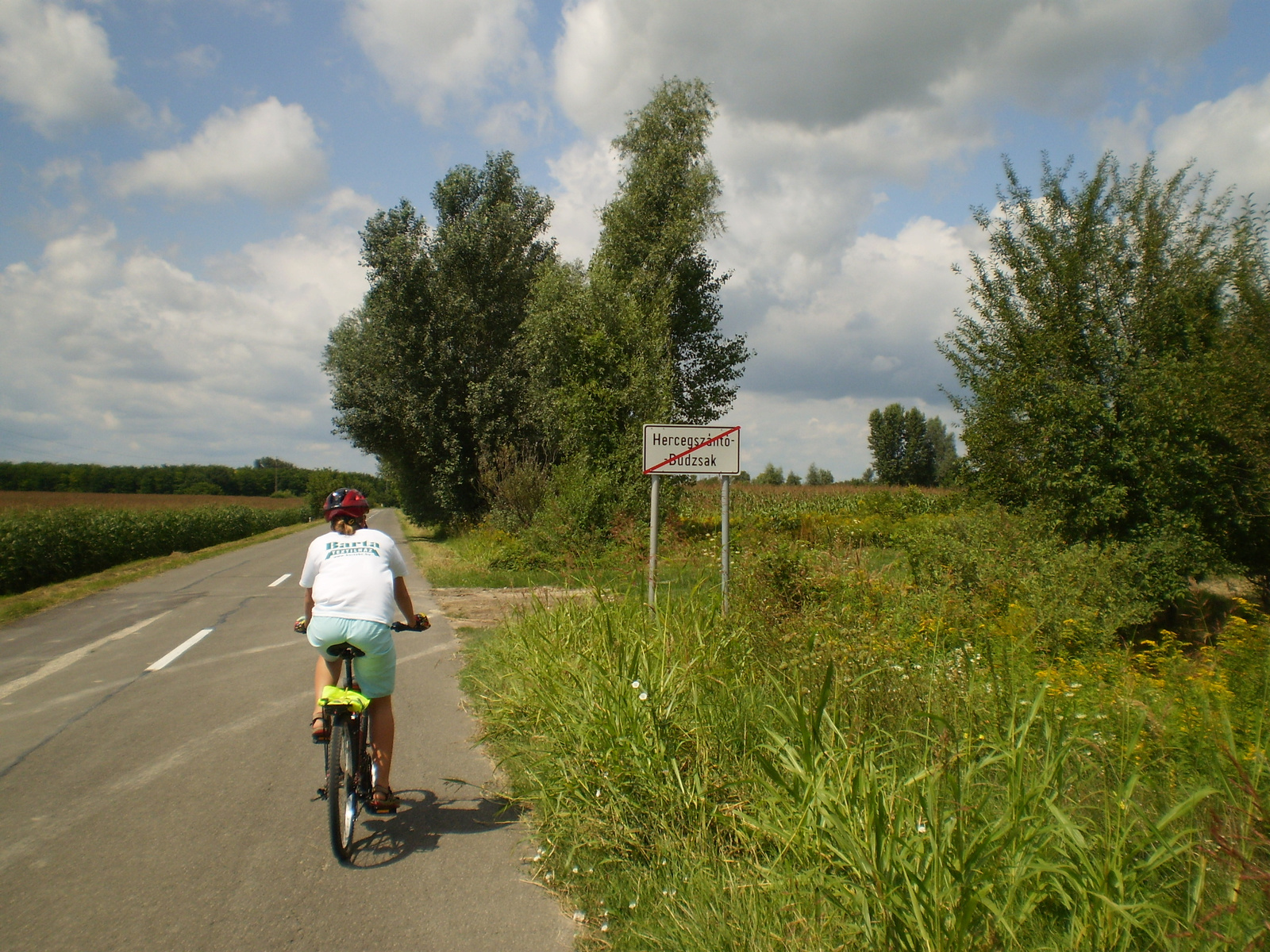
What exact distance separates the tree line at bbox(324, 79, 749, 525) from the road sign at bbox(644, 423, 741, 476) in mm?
10714

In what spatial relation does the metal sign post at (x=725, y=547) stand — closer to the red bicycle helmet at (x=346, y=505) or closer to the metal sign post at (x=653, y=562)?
the metal sign post at (x=653, y=562)

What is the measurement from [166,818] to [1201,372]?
54.4ft

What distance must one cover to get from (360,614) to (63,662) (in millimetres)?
6812

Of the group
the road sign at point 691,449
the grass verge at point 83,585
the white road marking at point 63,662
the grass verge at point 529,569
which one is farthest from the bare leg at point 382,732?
the grass verge at point 83,585

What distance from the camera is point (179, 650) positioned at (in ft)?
29.8

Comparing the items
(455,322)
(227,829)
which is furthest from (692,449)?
(455,322)

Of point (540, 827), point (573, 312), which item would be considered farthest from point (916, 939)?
point (573, 312)

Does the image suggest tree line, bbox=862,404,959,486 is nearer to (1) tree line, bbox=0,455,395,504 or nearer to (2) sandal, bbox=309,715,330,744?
(1) tree line, bbox=0,455,395,504

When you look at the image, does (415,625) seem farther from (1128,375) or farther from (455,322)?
(455,322)

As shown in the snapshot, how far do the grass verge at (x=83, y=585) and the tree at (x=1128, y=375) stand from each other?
61.3 ft


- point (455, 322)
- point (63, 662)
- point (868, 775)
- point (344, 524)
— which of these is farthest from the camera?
point (455, 322)

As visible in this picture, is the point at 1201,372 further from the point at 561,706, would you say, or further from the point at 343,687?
the point at 343,687

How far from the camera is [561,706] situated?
450 centimetres

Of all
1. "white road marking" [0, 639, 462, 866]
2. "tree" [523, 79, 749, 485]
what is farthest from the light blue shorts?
"tree" [523, 79, 749, 485]
